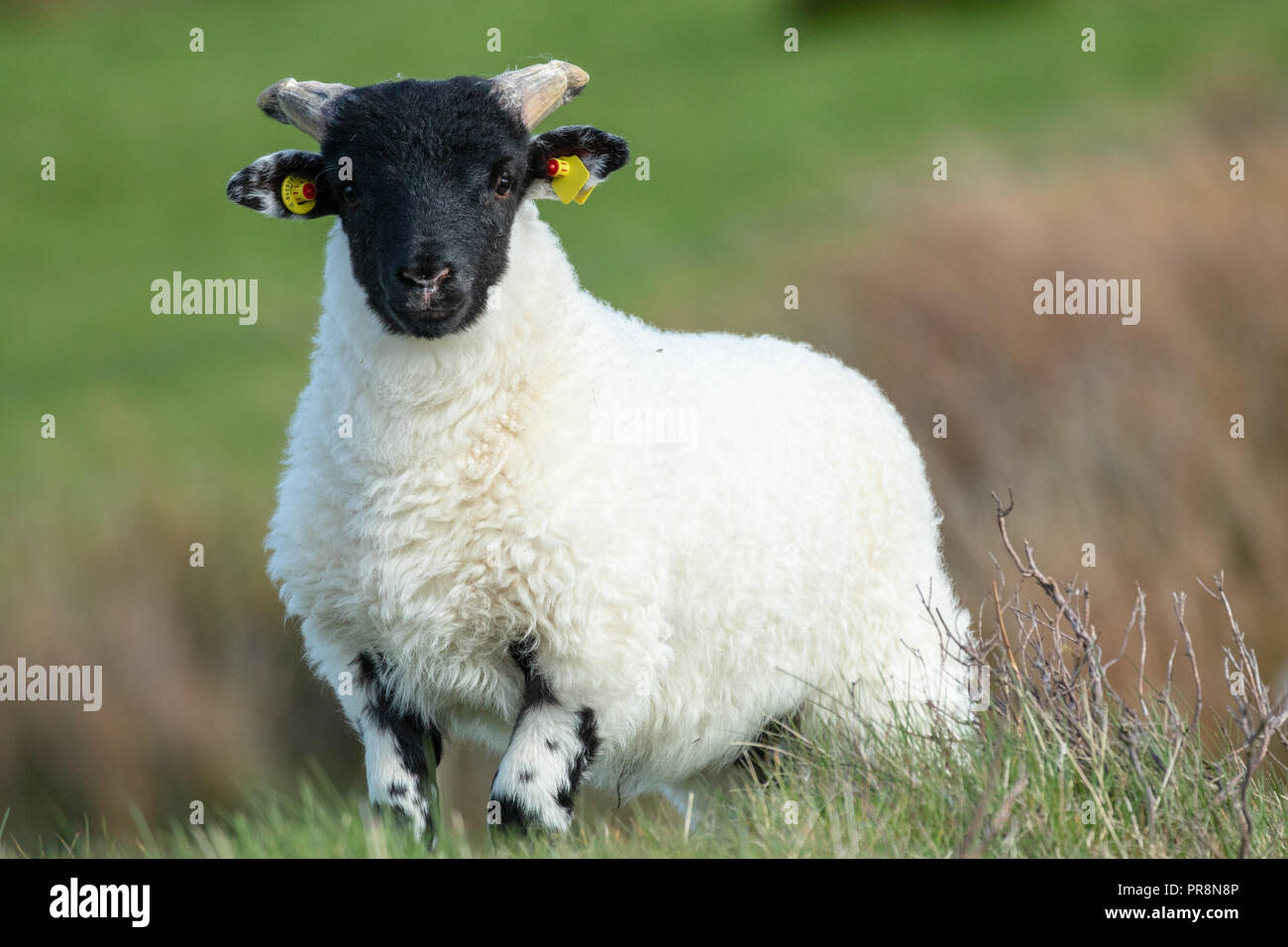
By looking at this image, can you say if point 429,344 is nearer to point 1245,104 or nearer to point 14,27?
point 1245,104

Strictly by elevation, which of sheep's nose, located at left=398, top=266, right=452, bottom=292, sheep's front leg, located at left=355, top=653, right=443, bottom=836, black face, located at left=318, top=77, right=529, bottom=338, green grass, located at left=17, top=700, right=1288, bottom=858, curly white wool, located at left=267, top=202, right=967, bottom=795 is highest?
black face, located at left=318, top=77, right=529, bottom=338

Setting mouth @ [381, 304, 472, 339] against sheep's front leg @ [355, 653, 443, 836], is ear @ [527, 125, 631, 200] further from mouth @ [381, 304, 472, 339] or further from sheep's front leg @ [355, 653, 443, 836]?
sheep's front leg @ [355, 653, 443, 836]

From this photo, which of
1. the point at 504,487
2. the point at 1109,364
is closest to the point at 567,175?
the point at 504,487

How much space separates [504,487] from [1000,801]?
1634mm

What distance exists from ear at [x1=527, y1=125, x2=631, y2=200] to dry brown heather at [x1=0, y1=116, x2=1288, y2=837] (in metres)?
5.69

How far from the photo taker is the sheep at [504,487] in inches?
179

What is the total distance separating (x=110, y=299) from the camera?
25953mm

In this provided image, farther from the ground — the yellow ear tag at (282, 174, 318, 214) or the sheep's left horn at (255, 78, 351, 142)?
the sheep's left horn at (255, 78, 351, 142)

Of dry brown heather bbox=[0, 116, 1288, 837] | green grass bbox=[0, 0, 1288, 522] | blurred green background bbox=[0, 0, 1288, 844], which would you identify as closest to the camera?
dry brown heather bbox=[0, 116, 1288, 837]

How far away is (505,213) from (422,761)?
1.69 metres

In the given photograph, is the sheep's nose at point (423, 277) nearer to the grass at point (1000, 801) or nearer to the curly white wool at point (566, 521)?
the curly white wool at point (566, 521)

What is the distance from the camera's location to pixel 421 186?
455 centimetres

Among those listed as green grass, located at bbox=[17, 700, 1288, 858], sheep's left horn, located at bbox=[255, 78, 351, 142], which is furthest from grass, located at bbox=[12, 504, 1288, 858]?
sheep's left horn, located at bbox=[255, 78, 351, 142]

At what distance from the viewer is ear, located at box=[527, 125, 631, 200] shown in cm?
499
